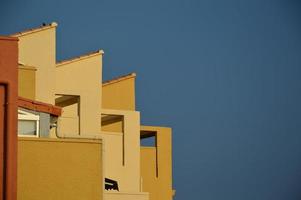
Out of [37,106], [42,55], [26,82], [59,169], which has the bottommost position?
[59,169]

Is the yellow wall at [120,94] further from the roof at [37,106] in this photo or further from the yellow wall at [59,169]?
the yellow wall at [59,169]

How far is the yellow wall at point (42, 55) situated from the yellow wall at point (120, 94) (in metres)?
7.55

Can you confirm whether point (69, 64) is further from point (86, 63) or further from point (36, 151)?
point (36, 151)

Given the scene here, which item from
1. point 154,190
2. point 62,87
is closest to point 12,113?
point 62,87

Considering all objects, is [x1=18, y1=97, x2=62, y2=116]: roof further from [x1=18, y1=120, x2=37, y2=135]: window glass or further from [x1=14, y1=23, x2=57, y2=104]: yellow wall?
[x1=14, y1=23, x2=57, y2=104]: yellow wall

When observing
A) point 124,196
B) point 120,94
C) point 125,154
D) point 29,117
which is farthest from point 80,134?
point 29,117

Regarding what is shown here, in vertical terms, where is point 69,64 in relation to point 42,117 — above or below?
above

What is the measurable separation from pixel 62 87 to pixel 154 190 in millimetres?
9423

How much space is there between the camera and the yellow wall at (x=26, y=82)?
42.5 meters

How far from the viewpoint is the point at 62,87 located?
50688mm

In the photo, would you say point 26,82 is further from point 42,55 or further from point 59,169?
point 59,169

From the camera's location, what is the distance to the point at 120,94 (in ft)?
188

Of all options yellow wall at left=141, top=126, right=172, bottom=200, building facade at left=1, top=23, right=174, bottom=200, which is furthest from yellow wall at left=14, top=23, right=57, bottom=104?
yellow wall at left=141, top=126, right=172, bottom=200

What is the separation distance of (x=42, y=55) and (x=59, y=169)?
12.3 m
